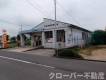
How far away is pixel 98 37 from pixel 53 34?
13504mm

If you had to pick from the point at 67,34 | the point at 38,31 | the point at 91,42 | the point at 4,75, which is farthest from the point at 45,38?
the point at 4,75

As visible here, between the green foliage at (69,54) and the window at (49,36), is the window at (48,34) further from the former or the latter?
the green foliage at (69,54)

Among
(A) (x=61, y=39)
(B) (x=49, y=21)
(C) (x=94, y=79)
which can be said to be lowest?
(C) (x=94, y=79)

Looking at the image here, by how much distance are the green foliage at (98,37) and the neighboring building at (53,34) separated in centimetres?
731

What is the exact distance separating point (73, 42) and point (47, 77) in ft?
65.2

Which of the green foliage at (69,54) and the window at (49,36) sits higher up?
the window at (49,36)

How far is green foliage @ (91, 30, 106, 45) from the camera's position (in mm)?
36456

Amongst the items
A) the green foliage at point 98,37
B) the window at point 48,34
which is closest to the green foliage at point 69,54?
the window at point 48,34

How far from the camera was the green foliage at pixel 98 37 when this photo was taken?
36456 mm

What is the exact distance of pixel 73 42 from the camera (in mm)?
28125

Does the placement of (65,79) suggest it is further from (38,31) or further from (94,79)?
(38,31)

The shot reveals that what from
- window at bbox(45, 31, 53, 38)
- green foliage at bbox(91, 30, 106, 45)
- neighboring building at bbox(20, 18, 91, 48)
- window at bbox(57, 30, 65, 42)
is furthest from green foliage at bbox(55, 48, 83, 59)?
green foliage at bbox(91, 30, 106, 45)

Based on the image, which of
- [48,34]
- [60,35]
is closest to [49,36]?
[48,34]

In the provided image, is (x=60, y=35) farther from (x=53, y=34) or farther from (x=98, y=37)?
(x=98, y=37)
